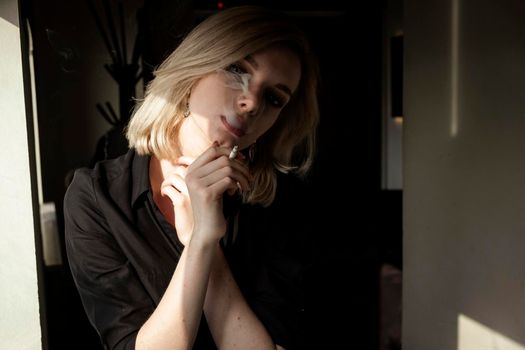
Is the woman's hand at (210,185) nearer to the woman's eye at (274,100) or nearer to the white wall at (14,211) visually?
the woman's eye at (274,100)

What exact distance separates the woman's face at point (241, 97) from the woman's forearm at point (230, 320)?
1.01ft

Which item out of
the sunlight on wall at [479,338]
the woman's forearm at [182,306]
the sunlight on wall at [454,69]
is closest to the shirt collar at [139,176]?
the woman's forearm at [182,306]

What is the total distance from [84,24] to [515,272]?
148 centimetres

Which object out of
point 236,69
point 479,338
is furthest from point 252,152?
point 479,338

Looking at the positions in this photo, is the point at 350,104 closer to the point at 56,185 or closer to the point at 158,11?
the point at 158,11

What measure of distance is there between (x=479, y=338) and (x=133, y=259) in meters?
1.14

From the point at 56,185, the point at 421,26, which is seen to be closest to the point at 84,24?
the point at 56,185

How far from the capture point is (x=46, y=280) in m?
1.38

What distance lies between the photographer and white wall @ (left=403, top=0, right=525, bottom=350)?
1.46 meters

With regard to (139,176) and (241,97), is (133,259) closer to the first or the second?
(139,176)

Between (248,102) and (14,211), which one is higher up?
(248,102)

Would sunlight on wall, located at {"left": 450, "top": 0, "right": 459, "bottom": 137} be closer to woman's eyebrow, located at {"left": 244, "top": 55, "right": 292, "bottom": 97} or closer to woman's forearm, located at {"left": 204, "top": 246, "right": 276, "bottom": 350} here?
woman's eyebrow, located at {"left": 244, "top": 55, "right": 292, "bottom": 97}

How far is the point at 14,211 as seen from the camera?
1297 millimetres

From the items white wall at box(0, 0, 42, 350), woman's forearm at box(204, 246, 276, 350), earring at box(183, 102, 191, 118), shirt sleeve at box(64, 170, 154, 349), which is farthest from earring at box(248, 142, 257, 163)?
white wall at box(0, 0, 42, 350)
